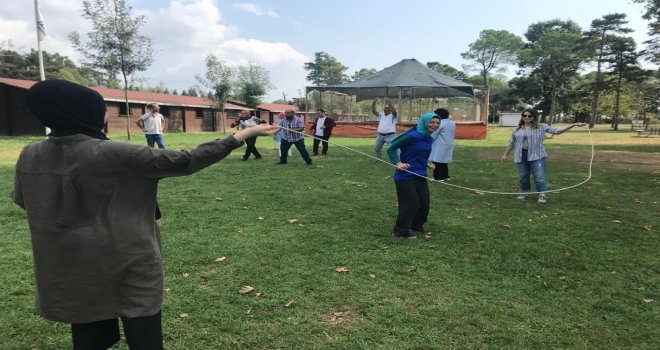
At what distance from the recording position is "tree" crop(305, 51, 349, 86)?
404 feet

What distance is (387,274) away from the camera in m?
4.55

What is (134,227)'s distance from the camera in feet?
6.54

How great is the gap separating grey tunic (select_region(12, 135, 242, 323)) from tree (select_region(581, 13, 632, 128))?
58.7 metres

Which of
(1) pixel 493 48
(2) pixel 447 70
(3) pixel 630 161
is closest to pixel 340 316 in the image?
(3) pixel 630 161

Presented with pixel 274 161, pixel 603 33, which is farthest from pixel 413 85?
pixel 603 33

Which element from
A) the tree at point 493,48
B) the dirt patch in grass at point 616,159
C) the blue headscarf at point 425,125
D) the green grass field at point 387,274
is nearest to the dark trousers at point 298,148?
the green grass field at point 387,274

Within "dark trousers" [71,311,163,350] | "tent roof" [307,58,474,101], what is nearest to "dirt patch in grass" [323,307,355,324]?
"dark trousers" [71,311,163,350]

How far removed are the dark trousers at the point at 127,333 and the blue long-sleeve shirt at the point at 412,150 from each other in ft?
13.3

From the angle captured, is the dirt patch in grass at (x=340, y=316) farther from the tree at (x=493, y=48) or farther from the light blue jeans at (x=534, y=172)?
the tree at (x=493, y=48)

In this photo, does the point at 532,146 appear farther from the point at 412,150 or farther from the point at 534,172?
the point at 412,150

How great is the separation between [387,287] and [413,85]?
2142cm

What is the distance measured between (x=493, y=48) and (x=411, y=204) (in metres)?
88.5

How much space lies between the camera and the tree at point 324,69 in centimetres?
12300

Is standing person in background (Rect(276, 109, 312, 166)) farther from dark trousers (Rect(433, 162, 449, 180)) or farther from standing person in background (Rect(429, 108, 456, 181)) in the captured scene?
standing person in background (Rect(429, 108, 456, 181))
